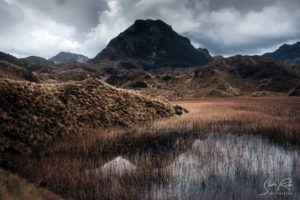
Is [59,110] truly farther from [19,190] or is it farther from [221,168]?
[221,168]

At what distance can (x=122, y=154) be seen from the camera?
43.9 feet

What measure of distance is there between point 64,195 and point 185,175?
4.03 meters

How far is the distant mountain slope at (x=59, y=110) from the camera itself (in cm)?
1511

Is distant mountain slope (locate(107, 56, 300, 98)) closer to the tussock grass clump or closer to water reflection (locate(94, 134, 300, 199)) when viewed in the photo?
water reflection (locate(94, 134, 300, 199))

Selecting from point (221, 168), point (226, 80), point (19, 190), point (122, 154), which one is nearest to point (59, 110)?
point (122, 154)

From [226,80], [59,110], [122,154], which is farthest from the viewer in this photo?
[226,80]

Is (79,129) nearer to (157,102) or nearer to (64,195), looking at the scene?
(64,195)

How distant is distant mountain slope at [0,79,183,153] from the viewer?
49.6 ft
